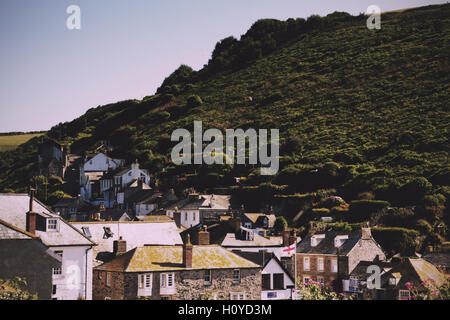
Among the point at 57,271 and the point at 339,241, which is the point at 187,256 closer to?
the point at 57,271

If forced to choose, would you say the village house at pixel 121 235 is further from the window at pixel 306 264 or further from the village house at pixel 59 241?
the window at pixel 306 264

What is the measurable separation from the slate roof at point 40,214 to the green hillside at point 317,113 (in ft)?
109

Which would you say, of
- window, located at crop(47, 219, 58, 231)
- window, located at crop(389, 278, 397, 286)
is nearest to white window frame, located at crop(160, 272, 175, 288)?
window, located at crop(47, 219, 58, 231)

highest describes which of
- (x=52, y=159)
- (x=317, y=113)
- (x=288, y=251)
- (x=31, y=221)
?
(x=317, y=113)

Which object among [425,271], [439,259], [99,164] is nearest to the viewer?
[425,271]

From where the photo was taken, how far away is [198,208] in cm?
6494

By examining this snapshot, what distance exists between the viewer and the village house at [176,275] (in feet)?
93.5

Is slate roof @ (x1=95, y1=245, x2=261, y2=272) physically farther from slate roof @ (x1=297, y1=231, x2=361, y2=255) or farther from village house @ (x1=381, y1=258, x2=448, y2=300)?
slate roof @ (x1=297, y1=231, x2=361, y2=255)

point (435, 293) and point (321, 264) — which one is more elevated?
point (435, 293)

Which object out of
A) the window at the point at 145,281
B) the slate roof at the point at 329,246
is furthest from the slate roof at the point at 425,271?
the window at the point at 145,281

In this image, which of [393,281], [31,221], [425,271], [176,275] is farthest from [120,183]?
→ [31,221]

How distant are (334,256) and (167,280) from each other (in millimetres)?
15515

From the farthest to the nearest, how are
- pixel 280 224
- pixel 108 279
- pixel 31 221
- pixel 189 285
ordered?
1. pixel 280 224
2. pixel 108 279
3. pixel 189 285
4. pixel 31 221
